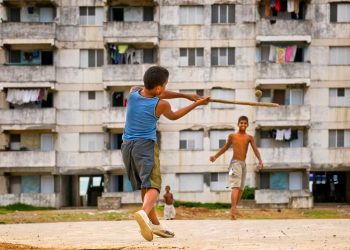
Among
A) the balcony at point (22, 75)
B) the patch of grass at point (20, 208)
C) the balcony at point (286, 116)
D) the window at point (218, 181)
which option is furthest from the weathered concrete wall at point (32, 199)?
the balcony at point (286, 116)

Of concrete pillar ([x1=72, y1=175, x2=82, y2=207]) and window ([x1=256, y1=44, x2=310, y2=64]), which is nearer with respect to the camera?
window ([x1=256, y1=44, x2=310, y2=64])

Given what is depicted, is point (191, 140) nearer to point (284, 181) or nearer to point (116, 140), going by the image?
point (116, 140)

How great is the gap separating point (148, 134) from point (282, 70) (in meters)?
37.5

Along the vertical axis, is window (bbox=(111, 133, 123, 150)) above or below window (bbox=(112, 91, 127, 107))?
below

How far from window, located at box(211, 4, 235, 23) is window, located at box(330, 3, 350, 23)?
5.91 m

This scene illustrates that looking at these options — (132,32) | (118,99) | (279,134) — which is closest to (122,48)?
(132,32)

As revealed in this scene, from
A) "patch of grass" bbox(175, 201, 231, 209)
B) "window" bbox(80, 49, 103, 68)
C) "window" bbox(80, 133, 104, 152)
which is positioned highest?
"window" bbox(80, 49, 103, 68)

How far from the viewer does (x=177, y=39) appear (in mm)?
48594

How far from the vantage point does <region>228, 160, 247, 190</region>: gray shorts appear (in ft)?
61.5

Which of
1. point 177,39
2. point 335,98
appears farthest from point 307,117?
point 177,39

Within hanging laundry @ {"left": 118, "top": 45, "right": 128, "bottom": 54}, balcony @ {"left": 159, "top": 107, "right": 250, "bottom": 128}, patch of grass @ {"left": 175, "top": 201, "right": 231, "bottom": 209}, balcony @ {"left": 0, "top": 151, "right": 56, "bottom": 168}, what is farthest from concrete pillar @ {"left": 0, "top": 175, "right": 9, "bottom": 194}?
patch of grass @ {"left": 175, "top": 201, "right": 231, "bottom": 209}

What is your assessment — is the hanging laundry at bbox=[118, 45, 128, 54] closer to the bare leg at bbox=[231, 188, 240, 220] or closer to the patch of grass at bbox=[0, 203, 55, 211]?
the patch of grass at bbox=[0, 203, 55, 211]

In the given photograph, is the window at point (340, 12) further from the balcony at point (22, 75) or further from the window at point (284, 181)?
the balcony at point (22, 75)

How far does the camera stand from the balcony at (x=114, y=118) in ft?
155
